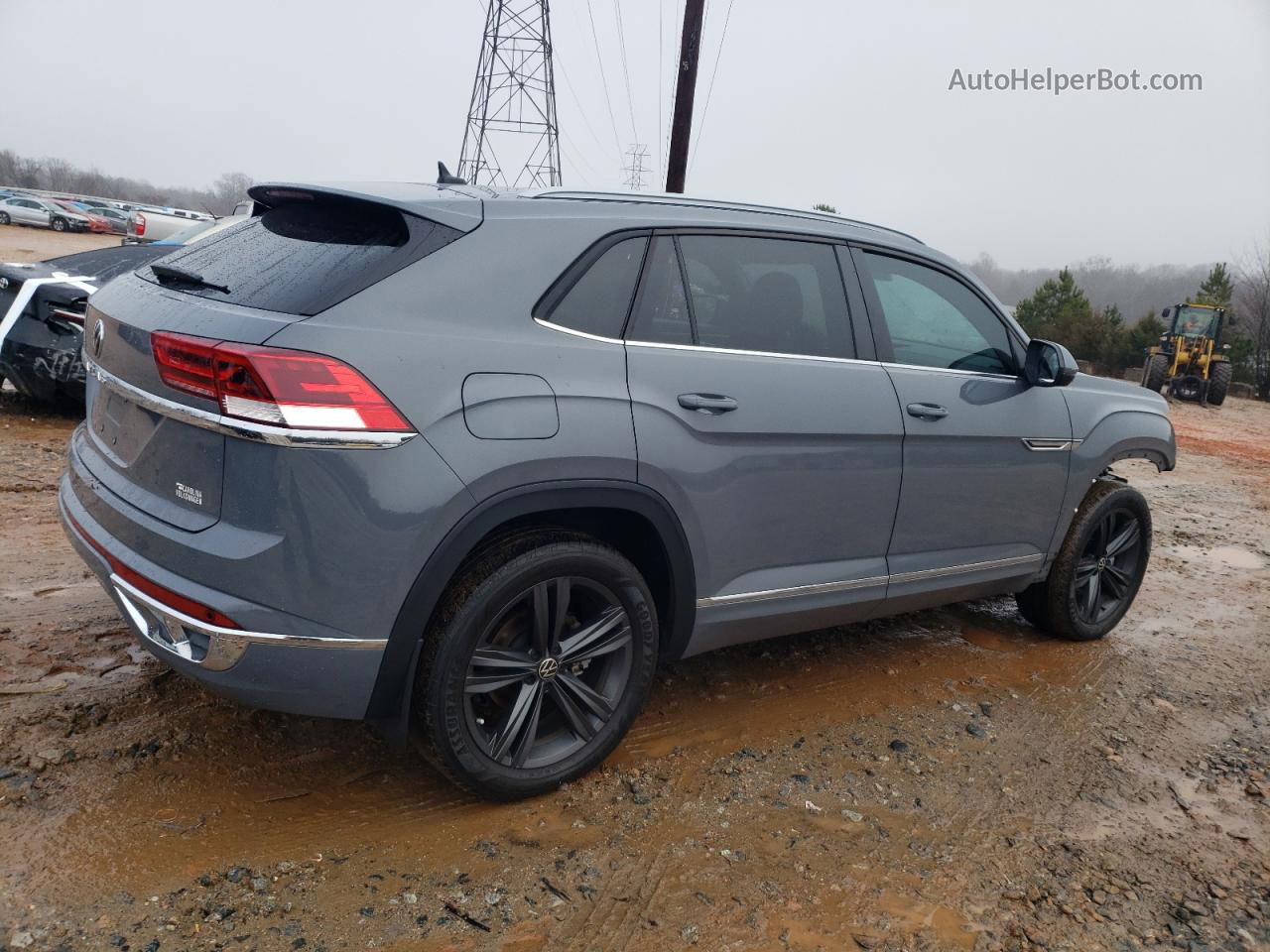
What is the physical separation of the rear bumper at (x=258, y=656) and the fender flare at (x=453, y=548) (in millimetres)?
48

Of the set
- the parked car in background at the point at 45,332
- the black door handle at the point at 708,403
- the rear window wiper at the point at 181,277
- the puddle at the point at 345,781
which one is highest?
the rear window wiper at the point at 181,277

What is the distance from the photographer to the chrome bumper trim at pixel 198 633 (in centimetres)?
238

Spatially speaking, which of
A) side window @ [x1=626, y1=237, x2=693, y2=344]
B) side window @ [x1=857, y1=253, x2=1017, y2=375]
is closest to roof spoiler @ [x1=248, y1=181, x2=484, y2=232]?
side window @ [x1=626, y1=237, x2=693, y2=344]

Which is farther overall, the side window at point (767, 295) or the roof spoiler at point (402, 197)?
the side window at point (767, 295)

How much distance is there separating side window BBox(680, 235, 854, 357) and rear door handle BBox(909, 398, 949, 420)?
0.34 m

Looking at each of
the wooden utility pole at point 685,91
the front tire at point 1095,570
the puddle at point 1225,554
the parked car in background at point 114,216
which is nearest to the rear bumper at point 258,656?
the front tire at point 1095,570

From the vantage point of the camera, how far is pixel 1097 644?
486 cm

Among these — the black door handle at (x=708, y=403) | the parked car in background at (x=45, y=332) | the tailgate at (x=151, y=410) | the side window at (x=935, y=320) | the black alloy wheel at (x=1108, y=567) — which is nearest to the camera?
the tailgate at (x=151, y=410)

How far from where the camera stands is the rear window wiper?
8.79ft

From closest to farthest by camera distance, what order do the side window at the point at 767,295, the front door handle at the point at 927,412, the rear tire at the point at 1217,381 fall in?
the side window at the point at 767,295
the front door handle at the point at 927,412
the rear tire at the point at 1217,381

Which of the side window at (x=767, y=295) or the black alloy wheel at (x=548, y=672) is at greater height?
the side window at (x=767, y=295)

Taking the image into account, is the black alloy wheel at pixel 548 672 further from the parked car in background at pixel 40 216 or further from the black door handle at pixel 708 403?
the parked car in background at pixel 40 216

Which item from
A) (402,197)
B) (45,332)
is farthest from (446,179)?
(45,332)

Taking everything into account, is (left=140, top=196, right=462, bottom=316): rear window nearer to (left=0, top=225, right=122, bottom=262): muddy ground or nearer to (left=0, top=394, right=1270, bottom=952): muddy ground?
(left=0, top=394, right=1270, bottom=952): muddy ground
